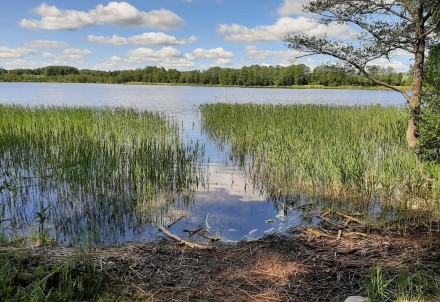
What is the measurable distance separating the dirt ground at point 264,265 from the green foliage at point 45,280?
0.52ft

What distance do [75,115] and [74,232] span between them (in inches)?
373

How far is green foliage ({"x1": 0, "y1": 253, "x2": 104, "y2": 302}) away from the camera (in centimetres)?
320

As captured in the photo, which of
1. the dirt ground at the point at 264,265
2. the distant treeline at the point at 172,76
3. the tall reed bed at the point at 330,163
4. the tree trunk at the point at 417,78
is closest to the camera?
the dirt ground at the point at 264,265

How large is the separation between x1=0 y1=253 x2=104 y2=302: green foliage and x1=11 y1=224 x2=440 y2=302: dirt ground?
0.16 metres

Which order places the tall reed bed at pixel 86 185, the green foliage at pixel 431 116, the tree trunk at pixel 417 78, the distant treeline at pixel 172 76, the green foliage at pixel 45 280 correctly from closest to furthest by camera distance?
the green foliage at pixel 45 280 → the tall reed bed at pixel 86 185 → the green foliage at pixel 431 116 → the tree trunk at pixel 417 78 → the distant treeline at pixel 172 76

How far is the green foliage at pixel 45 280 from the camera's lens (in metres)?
3.20

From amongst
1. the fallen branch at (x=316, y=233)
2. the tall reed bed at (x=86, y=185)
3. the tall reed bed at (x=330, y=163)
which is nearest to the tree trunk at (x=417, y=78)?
the tall reed bed at (x=330, y=163)

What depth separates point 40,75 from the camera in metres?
109

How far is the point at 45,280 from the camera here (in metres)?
3.40

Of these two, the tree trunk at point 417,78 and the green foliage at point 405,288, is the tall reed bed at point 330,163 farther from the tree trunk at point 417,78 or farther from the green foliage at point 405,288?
the green foliage at point 405,288

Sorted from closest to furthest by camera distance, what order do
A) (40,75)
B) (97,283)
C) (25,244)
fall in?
(97,283)
(25,244)
(40,75)

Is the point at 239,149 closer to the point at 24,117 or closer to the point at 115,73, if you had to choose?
the point at 24,117

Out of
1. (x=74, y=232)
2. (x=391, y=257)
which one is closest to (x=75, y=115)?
(x=74, y=232)

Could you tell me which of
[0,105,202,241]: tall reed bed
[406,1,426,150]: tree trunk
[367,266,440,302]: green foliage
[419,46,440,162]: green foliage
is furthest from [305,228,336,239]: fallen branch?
[406,1,426,150]: tree trunk
